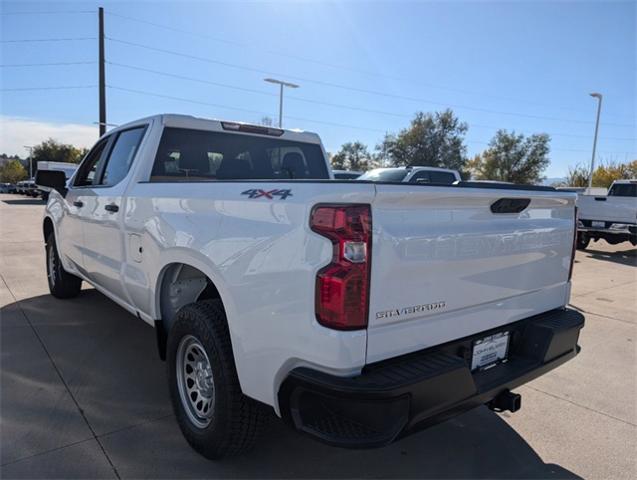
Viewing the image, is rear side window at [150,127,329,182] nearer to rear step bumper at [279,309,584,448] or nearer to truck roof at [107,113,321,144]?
truck roof at [107,113,321,144]

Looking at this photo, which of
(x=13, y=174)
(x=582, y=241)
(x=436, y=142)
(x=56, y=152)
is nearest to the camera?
(x=582, y=241)

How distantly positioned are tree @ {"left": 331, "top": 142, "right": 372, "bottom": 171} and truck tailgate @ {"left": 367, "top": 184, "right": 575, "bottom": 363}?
53529 mm

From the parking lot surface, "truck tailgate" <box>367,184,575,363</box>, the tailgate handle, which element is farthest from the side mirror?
the tailgate handle

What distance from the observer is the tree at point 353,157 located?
56.2m

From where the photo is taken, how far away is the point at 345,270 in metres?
1.87

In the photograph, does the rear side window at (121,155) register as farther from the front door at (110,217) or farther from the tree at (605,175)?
the tree at (605,175)

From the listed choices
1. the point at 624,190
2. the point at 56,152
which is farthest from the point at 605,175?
the point at 56,152

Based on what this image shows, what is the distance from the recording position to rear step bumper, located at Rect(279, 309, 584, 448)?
185 centimetres

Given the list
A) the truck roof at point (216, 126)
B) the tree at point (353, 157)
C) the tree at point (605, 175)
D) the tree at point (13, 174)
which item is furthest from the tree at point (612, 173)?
the tree at point (13, 174)

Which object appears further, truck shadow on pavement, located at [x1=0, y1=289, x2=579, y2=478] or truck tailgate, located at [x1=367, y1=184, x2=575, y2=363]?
truck shadow on pavement, located at [x1=0, y1=289, x2=579, y2=478]

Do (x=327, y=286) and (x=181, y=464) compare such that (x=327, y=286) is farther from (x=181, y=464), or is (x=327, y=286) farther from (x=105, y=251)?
(x=105, y=251)

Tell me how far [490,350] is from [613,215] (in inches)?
493

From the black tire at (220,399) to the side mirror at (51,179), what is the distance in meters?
3.19

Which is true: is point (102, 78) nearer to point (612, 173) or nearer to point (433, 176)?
point (433, 176)
